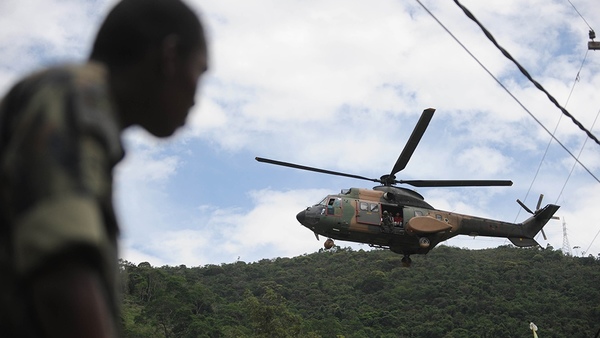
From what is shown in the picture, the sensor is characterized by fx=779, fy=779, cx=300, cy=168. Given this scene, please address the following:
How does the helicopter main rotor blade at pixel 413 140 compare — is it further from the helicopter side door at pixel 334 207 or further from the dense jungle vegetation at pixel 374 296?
the dense jungle vegetation at pixel 374 296

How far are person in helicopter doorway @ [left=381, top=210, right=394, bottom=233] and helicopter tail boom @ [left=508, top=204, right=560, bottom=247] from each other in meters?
5.17

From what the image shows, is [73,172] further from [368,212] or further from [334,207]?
[334,207]

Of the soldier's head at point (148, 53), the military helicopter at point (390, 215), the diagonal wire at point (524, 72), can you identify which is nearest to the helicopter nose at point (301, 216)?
the military helicopter at point (390, 215)

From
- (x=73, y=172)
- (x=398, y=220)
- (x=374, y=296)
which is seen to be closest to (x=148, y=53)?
(x=73, y=172)

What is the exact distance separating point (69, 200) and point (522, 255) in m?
97.9

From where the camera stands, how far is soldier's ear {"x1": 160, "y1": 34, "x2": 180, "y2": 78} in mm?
1290

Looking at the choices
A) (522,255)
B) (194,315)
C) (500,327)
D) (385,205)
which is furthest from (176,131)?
(522,255)

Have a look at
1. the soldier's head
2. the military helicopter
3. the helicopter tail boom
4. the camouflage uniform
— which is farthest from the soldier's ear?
the helicopter tail boom

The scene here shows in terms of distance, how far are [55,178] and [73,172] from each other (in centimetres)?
3

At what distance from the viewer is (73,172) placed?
1030mm

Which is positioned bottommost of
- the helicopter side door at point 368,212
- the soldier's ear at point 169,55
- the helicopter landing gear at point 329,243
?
the soldier's ear at point 169,55

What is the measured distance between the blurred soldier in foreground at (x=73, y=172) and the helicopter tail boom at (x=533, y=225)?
81.5 feet

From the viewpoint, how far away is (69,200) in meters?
1.01

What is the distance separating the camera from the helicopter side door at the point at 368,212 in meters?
21.8
